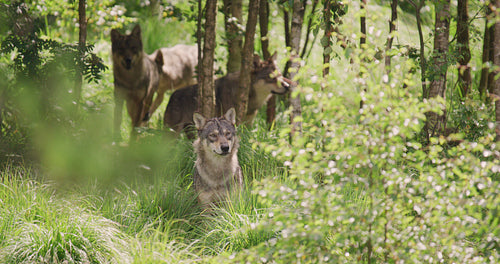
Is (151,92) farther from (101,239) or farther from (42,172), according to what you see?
(101,239)

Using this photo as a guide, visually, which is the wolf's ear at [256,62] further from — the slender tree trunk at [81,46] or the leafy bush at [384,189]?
the leafy bush at [384,189]

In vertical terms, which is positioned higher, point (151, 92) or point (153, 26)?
point (153, 26)

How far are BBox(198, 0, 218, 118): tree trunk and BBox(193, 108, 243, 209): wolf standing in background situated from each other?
854mm

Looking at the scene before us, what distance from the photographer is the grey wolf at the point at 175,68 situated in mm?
10164

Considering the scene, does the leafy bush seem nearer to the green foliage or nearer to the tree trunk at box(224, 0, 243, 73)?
the green foliage

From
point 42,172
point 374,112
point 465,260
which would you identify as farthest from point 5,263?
point 465,260

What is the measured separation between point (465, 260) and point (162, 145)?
4.03 meters

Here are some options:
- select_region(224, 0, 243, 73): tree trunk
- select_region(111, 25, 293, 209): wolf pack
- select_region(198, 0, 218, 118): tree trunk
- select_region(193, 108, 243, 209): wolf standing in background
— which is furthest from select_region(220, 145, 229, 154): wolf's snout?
select_region(224, 0, 243, 73): tree trunk

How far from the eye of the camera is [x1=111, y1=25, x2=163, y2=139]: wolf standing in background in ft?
28.2

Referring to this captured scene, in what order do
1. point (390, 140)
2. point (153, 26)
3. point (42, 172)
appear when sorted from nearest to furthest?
point (390, 140) → point (42, 172) → point (153, 26)

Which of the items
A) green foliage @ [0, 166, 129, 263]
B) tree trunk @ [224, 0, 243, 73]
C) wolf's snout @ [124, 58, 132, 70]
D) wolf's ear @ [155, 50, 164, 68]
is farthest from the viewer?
wolf's ear @ [155, 50, 164, 68]

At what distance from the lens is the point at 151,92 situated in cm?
920

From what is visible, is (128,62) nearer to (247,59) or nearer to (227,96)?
(227,96)

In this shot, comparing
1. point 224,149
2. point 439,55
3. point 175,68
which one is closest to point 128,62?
point 175,68
